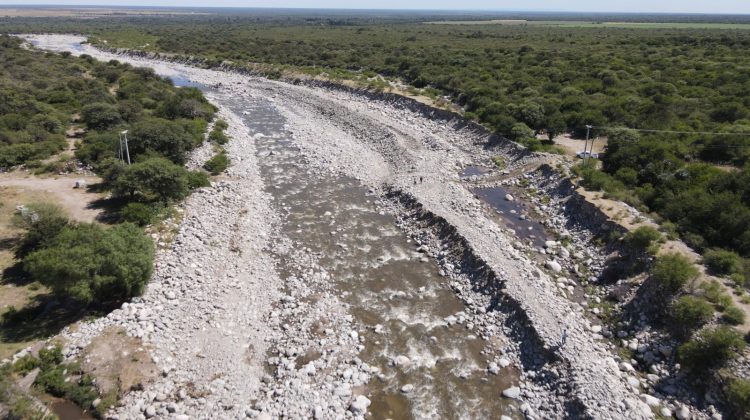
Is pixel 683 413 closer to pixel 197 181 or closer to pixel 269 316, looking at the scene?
pixel 269 316

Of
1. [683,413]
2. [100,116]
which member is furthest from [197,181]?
[683,413]

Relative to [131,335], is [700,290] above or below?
above

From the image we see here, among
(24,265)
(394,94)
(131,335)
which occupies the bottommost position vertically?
(131,335)

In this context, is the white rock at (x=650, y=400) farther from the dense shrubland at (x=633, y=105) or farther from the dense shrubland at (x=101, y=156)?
the dense shrubland at (x=101, y=156)

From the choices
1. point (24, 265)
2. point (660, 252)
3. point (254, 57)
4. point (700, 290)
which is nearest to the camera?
point (700, 290)

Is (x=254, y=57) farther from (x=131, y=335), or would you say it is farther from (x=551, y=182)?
(x=131, y=335)

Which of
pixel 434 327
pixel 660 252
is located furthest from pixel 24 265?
pixel 660 252
